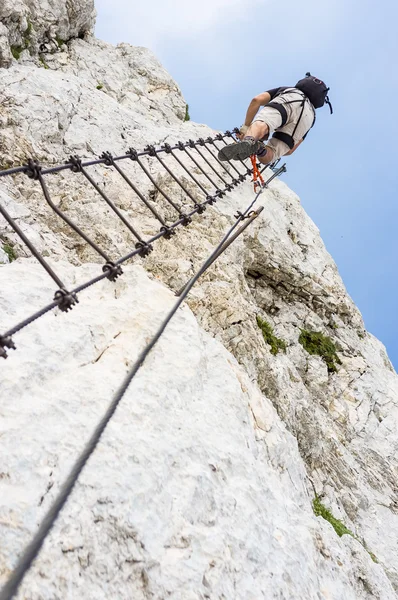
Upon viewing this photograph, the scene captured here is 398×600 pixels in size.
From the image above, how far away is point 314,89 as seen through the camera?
9492 millimetres

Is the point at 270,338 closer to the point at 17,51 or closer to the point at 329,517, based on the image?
the point at 329,517

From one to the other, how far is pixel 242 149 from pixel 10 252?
5.10 meters

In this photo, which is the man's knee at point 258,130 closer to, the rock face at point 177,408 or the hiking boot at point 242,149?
the hiking boot at point 242,149

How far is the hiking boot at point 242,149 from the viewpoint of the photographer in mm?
8312

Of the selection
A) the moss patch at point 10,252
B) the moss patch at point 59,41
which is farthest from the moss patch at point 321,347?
the moss patch at point 59,41

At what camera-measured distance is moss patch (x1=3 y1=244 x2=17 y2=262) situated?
210 inches

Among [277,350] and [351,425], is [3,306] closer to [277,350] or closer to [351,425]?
[277,350]

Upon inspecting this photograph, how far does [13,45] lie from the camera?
1104 cm

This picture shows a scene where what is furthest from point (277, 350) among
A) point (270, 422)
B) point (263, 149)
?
point (263, 149)

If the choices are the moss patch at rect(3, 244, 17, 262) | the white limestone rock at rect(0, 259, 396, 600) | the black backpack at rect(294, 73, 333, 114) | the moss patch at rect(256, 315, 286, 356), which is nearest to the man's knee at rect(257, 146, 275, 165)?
the black backpack at rect(294, 73, 333, 114)

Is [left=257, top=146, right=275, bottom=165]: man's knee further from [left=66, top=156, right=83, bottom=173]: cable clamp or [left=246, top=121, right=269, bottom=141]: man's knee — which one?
[left=66, top=156, right=83, bottom=173]: cable clamp

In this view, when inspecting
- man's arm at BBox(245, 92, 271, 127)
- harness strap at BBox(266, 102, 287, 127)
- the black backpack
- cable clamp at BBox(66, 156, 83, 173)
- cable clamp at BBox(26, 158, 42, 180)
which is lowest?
cable clamp at BBox(26, 158, 42, 180)

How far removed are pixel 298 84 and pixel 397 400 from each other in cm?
747

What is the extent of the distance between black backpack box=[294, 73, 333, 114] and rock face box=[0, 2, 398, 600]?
255 cm
